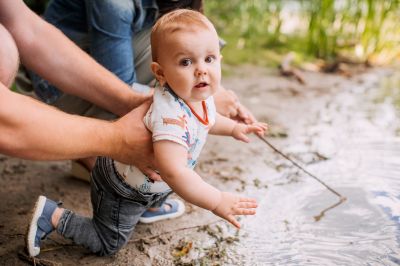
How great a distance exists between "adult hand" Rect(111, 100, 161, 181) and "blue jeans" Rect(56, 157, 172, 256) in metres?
0.13

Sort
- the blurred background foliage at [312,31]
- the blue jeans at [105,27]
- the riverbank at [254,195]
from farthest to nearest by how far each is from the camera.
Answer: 1. the blurred background foliage at [312,31]
2. the blue jeans at [105,27]
3. the riverbank at [254,195]

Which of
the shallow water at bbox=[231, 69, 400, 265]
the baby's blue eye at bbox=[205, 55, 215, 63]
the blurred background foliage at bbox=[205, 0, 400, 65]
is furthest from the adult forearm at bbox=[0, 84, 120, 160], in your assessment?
the blurred background foliage at bbox=[205, 0, 400, 65]

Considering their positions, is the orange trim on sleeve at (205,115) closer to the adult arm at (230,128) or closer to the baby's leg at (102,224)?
the adult arm at (230,128)

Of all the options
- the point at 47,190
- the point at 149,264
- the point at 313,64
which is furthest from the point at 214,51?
the point at 313,64

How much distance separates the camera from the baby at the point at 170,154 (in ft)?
4.73

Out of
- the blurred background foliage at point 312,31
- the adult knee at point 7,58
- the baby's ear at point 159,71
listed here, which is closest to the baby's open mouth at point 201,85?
the baby's ear at point 159,71

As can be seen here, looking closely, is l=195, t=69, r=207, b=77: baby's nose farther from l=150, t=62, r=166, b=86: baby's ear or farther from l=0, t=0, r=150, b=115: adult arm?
l=0, t=0, r=150, b=115: adult arm

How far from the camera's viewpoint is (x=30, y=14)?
1.90 meters

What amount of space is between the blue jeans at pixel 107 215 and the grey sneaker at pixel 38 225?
0.04 meters

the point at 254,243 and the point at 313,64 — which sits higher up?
the point at 254,243

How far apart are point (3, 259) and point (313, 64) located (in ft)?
11.3

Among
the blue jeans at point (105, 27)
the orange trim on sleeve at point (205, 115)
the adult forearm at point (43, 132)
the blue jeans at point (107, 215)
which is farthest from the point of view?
the blue jeans at point (105, 27)

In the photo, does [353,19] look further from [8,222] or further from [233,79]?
[8,222]

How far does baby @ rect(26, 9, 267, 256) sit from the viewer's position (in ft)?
4.73
